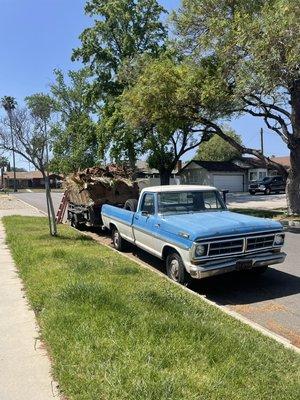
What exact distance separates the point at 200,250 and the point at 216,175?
4581 cm

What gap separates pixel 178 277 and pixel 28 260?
11.0ft

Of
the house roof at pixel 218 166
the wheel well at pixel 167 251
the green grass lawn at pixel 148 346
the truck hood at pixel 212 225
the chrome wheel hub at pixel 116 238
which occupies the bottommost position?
the green grass lawn at pixel 148 346

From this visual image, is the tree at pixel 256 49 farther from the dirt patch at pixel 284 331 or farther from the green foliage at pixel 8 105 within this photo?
the dirt patch at pixel 284 331

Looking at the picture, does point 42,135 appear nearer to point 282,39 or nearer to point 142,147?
point 282,39

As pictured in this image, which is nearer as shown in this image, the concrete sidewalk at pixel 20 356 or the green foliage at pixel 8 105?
the concrete sidewalk at pixel 20 356

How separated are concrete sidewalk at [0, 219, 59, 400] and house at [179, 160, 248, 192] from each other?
45.3 metres

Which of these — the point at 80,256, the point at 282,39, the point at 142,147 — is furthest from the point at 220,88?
the point at 142,147

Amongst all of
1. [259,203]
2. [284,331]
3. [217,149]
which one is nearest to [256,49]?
[284,331]

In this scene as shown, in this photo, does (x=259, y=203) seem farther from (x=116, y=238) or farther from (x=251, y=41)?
(x=116, y=238)

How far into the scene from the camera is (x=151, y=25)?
36.7m

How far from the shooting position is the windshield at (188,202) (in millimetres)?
8992

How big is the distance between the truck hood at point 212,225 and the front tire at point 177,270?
18.1 inches

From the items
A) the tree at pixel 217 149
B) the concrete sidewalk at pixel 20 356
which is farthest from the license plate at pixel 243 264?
the tree at pixel 217 149

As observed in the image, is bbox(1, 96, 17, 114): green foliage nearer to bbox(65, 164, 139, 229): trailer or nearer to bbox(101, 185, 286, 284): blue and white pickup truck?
bbox(65, 164, 139, 229): trailer
